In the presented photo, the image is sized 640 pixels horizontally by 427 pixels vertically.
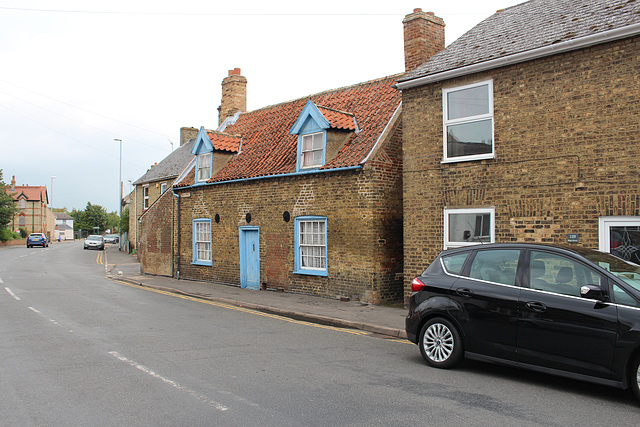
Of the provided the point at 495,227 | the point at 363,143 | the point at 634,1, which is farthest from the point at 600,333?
the point at 363,143

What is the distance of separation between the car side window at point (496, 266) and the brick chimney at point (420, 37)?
938 cm

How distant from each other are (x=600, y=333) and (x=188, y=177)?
18.1 m

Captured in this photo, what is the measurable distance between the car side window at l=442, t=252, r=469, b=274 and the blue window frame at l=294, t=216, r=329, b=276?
24.5 feet

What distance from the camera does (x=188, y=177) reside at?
2125cm

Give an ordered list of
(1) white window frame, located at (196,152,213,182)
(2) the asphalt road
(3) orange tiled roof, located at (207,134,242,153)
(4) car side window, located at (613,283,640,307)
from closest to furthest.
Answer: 1. (2) the asphalt road
2. (4) car side window, located at (613,283,640,307)
3. (3) orange tiled roof, located at (207,134,242,153)
4. (1) white window frame, located at (196,152,213,182)

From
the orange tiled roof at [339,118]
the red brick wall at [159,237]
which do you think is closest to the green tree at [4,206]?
the red brick wall at [159,237]

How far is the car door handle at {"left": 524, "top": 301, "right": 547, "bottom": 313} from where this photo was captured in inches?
233

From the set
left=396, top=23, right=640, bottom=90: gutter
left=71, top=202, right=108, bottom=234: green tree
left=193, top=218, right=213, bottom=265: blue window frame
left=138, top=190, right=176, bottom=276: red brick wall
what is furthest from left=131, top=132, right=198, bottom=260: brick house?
left=71, top=202, right=108, bottom=234: green tree

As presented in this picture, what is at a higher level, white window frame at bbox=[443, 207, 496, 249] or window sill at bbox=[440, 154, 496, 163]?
window sill at bbox=[440, 154, 496, 163]

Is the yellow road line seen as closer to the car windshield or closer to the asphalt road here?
the asphalt road

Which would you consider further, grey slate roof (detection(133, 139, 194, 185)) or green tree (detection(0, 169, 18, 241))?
green tree (detection(0, 169, 18, 241))

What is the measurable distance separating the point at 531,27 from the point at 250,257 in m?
10.8

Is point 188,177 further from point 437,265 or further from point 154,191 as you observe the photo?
point 154,191

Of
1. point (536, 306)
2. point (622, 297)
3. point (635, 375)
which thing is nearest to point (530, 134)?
point (536, 306)
